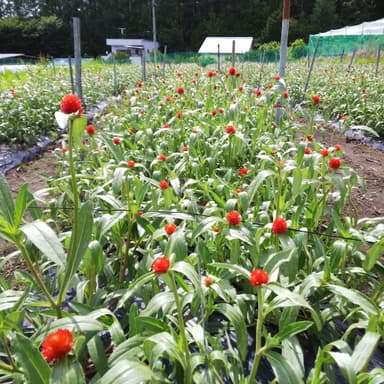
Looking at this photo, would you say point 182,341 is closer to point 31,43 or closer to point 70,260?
point 70,260

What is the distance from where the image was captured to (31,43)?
39688 millimetres

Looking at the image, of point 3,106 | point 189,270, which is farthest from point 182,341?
point 3,106

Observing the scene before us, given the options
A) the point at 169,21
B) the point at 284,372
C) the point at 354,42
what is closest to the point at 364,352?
the point at 284,372

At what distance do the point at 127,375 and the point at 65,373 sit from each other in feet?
0.46

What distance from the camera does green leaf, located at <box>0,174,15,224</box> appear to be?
0.96 m

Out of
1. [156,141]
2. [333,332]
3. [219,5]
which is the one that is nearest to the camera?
[333,332]

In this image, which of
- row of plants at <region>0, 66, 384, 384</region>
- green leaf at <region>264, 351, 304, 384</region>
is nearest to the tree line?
row of plants at <region>0, 66, 384, 384</region>

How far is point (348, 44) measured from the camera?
2086 cm

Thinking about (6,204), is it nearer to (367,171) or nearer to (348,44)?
(367,171)

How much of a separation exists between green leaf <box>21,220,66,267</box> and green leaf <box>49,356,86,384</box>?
0.82 feet

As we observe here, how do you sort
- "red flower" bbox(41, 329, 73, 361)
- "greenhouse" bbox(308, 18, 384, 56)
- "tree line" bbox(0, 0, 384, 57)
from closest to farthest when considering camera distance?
"red flower" bbox(41, 329, 73, 361) < "greenhouse" bbox(308, 18, 384, 56) < "tree line" bbox(0, 0, 384, 57)

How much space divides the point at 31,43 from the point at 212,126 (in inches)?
1735

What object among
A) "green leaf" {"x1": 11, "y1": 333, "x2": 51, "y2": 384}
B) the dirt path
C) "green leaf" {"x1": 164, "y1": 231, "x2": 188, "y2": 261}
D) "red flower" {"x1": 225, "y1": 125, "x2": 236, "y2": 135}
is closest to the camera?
"green leaf" {"x1": 11, "y1": 333, "x2": 51, "y2": 384}

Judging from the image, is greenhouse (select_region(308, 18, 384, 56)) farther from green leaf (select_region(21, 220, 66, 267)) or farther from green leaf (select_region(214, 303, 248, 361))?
green leaf (select_region(21, 220, 66, 267))
